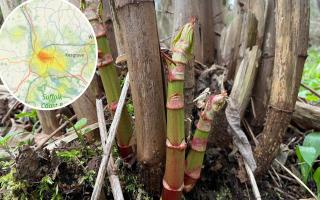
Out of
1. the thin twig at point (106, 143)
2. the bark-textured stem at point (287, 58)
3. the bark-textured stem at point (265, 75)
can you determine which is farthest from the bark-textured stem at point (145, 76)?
the bark-textured stem at point (265, 75)

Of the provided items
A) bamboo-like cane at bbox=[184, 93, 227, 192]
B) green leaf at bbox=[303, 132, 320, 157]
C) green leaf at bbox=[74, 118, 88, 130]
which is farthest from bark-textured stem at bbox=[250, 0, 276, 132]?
green leaf at bbox=[74, 118, 88, 130]

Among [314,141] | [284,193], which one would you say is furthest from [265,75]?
[284,193]

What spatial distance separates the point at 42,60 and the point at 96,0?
0.70 ft

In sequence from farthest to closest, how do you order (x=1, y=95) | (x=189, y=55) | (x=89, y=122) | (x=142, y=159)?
(x=1, y=95), (x=89, y=122), (x=142, y=159), (x=189, y=55)

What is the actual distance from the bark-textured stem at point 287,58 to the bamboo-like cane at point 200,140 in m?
0.23

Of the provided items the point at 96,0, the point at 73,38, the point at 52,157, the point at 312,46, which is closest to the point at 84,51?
the point at 73,38

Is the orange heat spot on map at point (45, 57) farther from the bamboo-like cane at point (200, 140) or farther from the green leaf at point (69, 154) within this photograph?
the bamboo-like cane at point (200, 140)

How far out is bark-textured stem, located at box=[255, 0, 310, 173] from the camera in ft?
2.89

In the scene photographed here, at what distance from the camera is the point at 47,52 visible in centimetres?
84

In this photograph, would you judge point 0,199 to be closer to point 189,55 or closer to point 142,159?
point 142,159

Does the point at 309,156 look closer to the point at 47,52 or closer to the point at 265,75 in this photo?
the point at 265,75

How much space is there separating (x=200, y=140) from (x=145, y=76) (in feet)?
0.68

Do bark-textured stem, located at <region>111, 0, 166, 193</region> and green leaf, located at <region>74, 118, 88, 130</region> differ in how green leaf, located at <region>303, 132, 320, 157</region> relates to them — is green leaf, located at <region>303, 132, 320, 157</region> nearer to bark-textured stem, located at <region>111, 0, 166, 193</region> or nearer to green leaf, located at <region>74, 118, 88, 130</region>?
bark-textured stem, located at <region>111, 0, 166, 193</region>

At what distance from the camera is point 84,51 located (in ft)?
2.72
